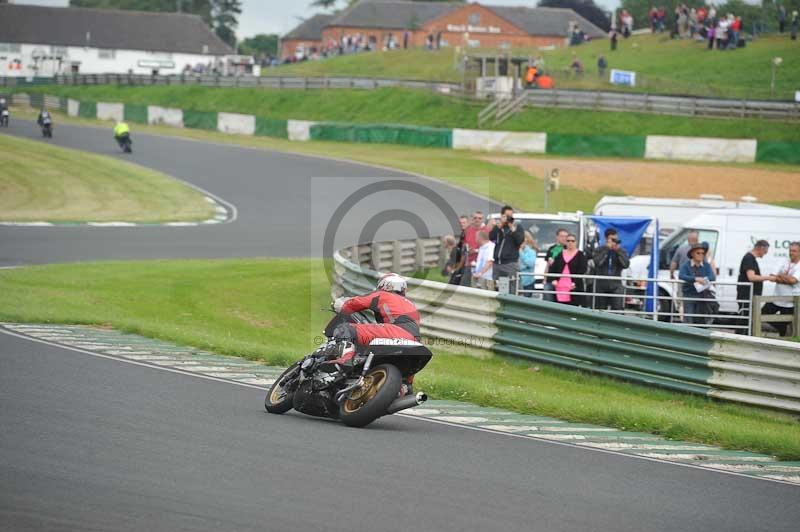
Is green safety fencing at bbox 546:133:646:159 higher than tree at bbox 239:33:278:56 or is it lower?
lower

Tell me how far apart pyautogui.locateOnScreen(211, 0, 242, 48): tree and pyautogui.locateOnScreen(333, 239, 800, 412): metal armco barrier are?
526 ft

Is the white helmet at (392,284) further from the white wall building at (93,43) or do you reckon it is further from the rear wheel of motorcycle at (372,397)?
the white wall building at (93,43)

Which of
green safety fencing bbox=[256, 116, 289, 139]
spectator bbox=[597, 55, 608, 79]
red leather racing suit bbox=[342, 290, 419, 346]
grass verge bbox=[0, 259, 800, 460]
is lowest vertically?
grass verge bbox=[0, 259, 800, 460]

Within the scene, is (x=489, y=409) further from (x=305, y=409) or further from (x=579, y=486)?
(x=579, y=486)

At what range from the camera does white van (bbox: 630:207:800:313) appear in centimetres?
1994

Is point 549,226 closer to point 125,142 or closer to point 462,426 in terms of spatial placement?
point 462,426

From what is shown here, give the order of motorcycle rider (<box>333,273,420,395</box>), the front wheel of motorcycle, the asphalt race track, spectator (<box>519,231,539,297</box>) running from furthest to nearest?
spectator (<box>519,231,539,297</box>), the front wheel of motorcycle, motorcycle rider (<box>333,273,420,395</box>), the asphalt race track

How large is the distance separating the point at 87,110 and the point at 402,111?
23.2 metres

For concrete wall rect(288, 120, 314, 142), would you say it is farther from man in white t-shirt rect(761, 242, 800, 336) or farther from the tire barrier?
man in white t-shirt rect(761, 242, 800, 336)

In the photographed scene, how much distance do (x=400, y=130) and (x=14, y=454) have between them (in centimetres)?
4964

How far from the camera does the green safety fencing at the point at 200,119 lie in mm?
66500

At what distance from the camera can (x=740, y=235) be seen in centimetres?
2023

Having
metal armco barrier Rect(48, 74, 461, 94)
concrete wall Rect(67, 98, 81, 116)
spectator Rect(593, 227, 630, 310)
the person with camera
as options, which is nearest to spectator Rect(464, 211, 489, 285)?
the person with camera

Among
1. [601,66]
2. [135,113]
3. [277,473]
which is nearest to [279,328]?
[277,473]
